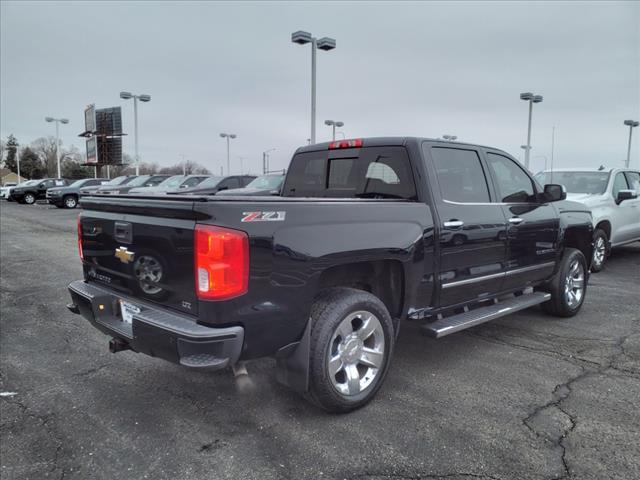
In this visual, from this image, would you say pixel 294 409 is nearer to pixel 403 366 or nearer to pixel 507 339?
pixel 403 366

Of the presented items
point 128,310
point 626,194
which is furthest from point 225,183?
point 128,310

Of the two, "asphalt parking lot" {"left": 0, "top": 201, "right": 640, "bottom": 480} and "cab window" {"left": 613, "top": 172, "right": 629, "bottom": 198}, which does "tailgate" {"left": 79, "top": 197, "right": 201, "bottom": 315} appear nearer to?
"asphalt parking lot" {"left": 0, "top": 201, "right": 640, "bottom": 480}

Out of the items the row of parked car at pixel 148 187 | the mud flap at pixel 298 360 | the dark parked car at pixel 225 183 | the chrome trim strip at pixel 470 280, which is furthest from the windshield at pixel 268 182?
the mud flap at pixel 298 360

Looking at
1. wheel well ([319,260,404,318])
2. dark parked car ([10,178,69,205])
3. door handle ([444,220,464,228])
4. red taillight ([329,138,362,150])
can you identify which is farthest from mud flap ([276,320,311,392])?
dark parked car ([10,178,69,205])

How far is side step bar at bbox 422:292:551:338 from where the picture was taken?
3.75m

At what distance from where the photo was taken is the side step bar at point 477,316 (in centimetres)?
375

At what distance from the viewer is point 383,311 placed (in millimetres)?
3424

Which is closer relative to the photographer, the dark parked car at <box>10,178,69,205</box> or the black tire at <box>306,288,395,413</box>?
the black tire at <box>306,288,395,413</box>

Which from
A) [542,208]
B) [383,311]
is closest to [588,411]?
[383,311]

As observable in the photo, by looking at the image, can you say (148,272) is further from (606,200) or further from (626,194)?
(626,194)

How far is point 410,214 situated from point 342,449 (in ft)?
5.64

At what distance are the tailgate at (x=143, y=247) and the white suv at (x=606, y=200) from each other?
7.72 metres

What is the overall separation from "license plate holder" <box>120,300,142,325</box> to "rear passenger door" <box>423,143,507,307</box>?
90.2 inches

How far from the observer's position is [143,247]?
3100 mm
